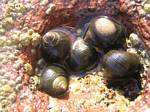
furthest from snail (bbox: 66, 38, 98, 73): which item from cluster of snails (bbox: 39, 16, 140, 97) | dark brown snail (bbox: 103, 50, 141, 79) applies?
dark brown snail (bbox: 103, 50, 141, 79)

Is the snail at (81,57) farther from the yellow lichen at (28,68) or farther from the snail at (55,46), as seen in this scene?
the yellow lichen at (28,68)

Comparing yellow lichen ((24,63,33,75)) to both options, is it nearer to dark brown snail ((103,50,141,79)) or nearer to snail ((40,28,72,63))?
snail ((40,28,72,63))

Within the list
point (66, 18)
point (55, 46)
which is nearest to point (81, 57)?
point (55, 46)

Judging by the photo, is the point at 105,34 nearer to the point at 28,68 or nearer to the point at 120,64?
the point at 120,64

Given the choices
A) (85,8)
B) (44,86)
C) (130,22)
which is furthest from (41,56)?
(130,22)

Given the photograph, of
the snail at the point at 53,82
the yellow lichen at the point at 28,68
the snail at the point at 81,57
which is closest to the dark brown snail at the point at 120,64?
the snail at the point at 81,57

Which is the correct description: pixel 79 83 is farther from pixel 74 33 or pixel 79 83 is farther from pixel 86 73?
pixel 74 33
